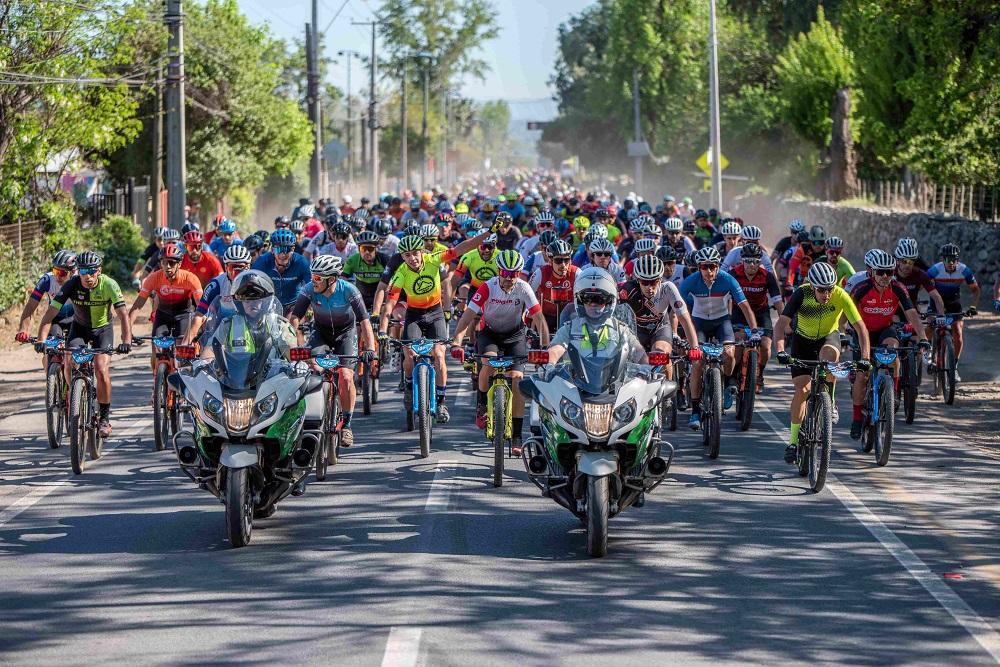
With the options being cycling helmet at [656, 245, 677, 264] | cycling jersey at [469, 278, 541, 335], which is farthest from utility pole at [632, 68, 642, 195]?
cycling jersey at [469, 278, 541, 335]

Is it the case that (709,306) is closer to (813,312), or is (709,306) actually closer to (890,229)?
(813,312)

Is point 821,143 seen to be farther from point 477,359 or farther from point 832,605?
point 832,605

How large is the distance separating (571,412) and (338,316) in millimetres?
4581

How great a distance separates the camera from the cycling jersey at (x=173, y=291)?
47.2 feet

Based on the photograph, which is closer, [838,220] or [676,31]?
[838,220]

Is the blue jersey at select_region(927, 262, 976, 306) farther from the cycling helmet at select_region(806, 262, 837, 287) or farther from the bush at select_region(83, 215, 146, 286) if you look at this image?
the bush at select_region(83, 215, 146, 286)

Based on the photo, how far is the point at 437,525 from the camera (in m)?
10.3

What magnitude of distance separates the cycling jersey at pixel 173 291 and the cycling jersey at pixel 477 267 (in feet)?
13.1

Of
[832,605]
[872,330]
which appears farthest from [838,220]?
[832,605]

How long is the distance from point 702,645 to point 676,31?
82775 millimetres

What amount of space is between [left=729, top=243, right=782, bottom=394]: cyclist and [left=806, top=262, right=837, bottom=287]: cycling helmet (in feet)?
9.49

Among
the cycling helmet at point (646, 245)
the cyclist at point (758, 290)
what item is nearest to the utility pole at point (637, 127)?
the cycling helmet at point (646, 245)

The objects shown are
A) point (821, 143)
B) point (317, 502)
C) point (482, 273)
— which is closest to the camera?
point (317, 502)

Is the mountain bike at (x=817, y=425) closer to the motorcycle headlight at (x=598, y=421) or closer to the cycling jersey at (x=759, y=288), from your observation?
the motorcycle headlight at (x=598, y=421)
